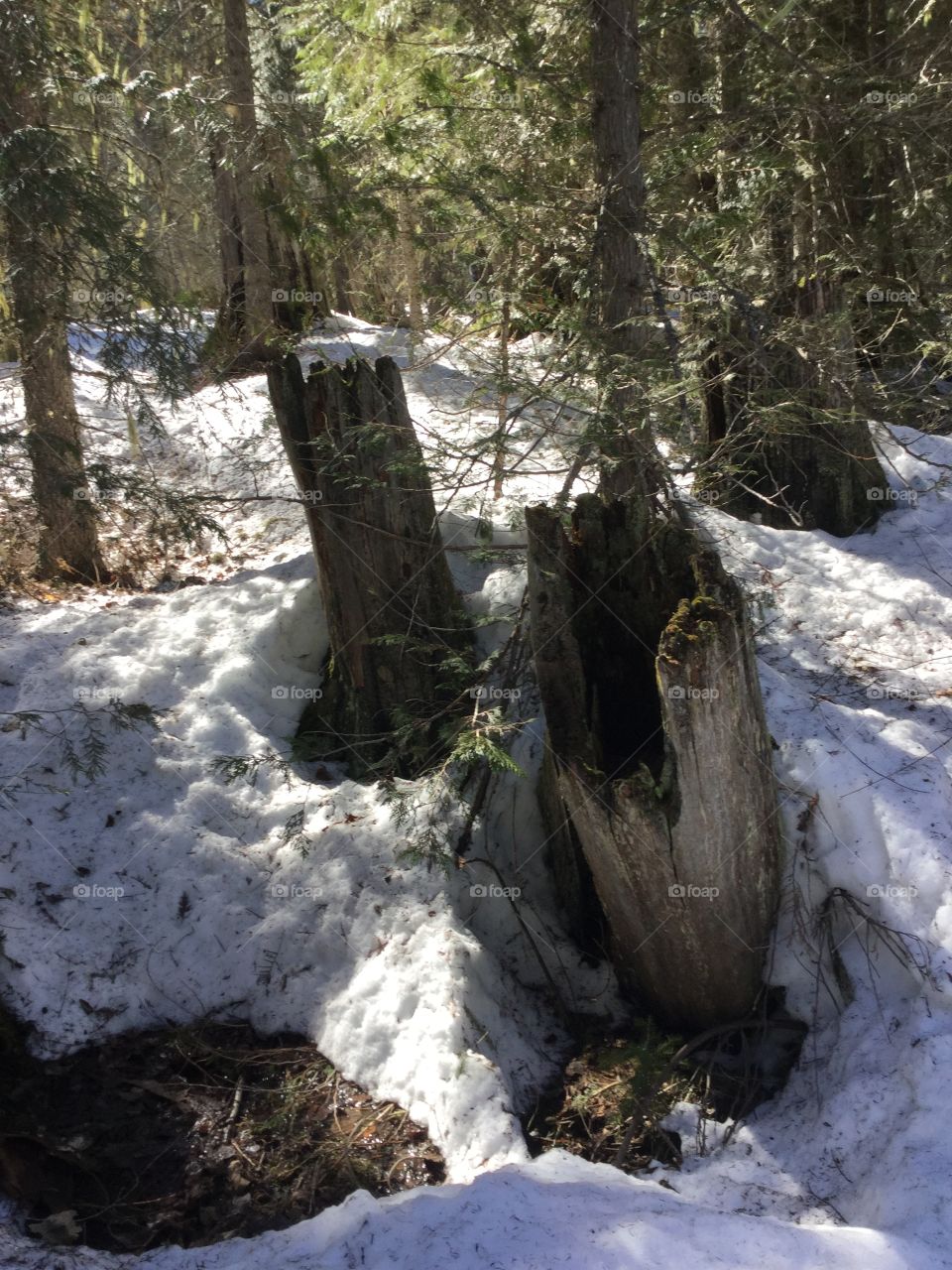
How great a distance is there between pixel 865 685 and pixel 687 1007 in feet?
7.19

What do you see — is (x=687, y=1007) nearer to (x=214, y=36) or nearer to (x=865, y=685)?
(x=865, y=685)

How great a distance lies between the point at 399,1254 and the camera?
2775mm

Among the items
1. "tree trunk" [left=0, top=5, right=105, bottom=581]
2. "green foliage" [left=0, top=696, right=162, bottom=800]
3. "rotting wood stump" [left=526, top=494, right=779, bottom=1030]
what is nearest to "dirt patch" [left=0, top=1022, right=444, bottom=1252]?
"rotting wood stump" [left=526, top=494, right=779, bottom=1030]

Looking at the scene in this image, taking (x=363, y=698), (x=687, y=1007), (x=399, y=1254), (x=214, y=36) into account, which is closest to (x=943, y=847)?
(x=687, y=1007)
